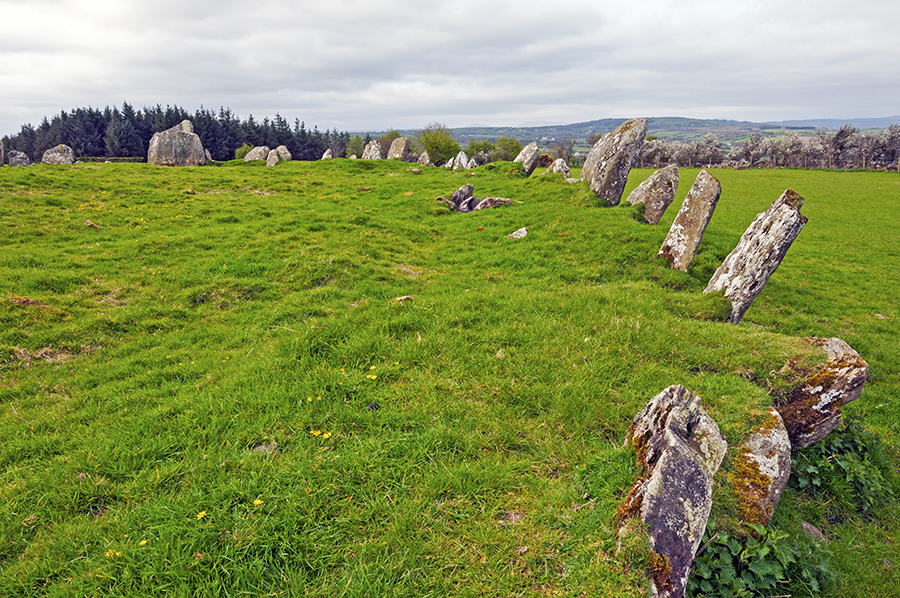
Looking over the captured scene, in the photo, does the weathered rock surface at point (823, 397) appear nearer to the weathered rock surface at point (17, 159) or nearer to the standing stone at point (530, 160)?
the standing stone at point (530, 160)

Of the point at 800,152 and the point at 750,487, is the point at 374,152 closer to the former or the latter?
the point at 750,487

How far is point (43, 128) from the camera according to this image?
73.2m

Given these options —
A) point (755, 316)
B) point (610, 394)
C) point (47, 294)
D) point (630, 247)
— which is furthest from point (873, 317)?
point (47, 294)

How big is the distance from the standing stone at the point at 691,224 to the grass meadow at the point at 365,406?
64cm

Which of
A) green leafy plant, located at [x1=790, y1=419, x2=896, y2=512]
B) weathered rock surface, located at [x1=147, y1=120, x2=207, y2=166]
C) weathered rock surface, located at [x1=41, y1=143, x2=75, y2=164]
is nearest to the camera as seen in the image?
green leafy plant, located at [x1=790, y1=419, x2=896, y2=512]

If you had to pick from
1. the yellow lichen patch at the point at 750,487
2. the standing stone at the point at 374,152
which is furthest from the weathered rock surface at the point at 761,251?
the standing stone at the point at 374,152

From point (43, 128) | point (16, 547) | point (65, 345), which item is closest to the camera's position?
point (16, 547)

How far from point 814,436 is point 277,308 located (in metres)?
10.0

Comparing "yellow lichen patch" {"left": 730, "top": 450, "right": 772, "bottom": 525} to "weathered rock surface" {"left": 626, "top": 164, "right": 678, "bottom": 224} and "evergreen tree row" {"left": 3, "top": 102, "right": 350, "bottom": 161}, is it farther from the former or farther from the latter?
"evergreen tree row" {"left": 3, "top": 102, "right": 350, "bottom": 161}

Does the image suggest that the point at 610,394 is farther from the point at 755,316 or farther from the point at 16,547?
the point at 755,316

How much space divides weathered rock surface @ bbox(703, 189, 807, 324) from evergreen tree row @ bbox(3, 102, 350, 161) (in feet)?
247

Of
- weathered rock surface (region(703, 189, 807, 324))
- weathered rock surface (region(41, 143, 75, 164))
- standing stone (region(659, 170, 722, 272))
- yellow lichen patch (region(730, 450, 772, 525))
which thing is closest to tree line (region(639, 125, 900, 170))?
standing stone (region(659, 170, 722, 272))

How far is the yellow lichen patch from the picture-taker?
4.09 metres

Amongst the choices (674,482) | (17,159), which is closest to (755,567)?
(674,482)
